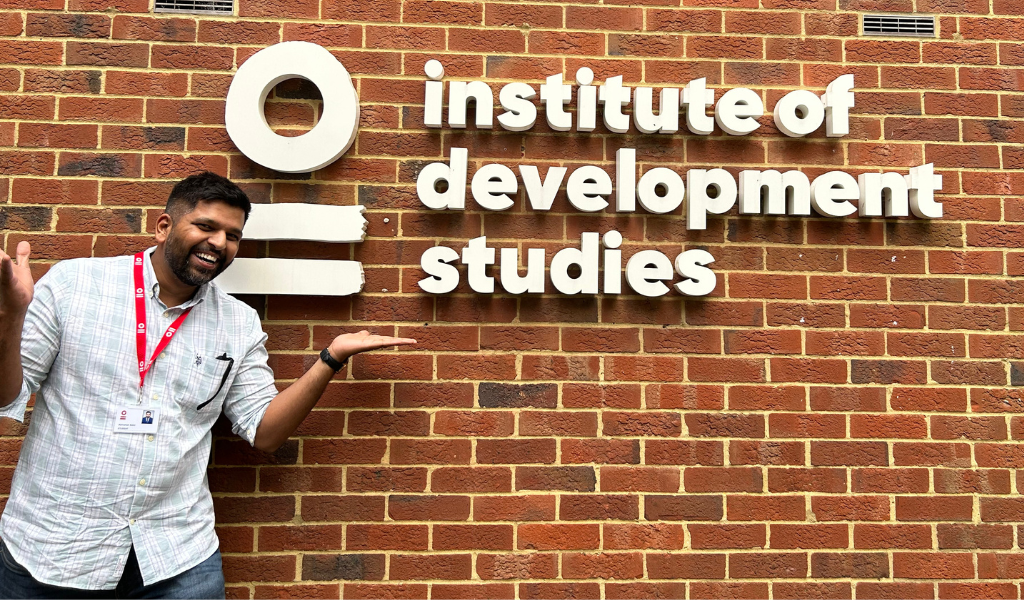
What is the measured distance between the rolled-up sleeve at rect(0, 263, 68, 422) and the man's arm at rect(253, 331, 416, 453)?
0.73 m

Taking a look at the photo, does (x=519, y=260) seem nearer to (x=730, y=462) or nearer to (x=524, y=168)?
(x=524, y=168)

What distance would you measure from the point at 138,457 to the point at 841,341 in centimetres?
279

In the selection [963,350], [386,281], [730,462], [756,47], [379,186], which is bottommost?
[730,462]

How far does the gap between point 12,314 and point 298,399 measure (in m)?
0.92

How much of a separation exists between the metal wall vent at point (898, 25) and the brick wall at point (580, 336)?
0.28 metres

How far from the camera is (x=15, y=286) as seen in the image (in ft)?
6.84

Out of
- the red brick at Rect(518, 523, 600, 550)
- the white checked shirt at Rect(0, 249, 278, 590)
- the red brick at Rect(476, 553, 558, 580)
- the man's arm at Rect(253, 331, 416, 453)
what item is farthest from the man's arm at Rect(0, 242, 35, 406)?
the red brick at Rect(518, 523, 600, 550)

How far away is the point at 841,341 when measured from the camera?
9.91 ft

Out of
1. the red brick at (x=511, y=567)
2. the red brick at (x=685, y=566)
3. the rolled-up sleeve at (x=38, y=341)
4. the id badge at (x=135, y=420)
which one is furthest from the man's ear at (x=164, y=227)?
the red brick at (x=685, y=566)

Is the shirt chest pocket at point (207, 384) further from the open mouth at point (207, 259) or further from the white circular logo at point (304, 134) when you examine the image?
the white circular logo at point (304, 134)

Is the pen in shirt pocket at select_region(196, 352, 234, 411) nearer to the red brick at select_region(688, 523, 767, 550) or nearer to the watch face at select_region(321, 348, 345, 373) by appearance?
the watch face at select_region(321, 348, 345, 373)

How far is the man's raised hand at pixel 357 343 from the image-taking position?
2.59 m

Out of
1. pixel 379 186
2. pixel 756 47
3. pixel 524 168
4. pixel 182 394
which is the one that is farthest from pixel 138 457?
pixel 756 47

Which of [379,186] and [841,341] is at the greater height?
[379,186]
